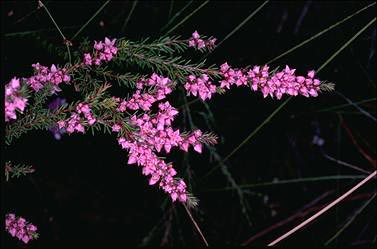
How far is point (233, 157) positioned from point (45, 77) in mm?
1574

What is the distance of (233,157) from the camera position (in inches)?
102

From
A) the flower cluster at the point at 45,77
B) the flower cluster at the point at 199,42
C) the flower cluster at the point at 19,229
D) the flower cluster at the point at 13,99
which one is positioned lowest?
the flower cluster at the point at 19,229

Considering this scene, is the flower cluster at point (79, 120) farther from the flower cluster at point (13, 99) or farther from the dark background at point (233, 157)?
the dark background at point (233, 157)

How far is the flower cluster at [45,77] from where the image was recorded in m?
1.28

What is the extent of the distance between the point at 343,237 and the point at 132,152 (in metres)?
1.94

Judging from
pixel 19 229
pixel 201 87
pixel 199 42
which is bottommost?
pixel 19 229

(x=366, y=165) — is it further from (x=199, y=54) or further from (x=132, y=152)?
(x=132, y=152)

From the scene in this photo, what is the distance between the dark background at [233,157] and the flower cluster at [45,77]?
0.81m

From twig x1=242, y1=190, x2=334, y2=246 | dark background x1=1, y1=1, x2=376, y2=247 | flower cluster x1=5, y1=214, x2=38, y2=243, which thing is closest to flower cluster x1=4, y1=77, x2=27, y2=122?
flower cluster x1=5, y1=214, x2=38, y2=243

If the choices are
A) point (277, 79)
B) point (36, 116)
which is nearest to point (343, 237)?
point (277, 79)

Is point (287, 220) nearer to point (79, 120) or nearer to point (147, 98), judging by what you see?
point (147, 98)

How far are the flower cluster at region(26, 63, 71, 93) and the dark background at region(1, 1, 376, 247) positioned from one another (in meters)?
0.81

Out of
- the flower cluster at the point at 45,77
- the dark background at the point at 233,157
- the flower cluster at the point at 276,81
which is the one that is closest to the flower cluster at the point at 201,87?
the flower cluster at the point at 276,81

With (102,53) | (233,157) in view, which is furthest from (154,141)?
(233,157)
